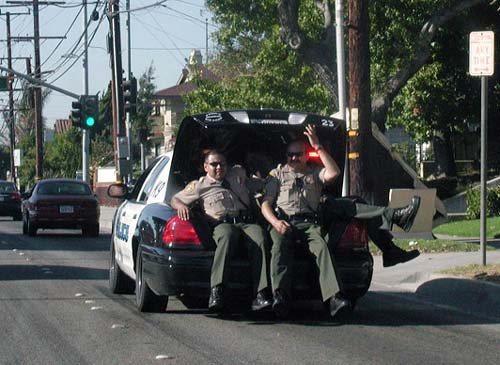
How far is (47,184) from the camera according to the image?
26719 millimetres

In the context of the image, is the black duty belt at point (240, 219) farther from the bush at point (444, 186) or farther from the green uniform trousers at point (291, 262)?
the bush at point (444, 186)

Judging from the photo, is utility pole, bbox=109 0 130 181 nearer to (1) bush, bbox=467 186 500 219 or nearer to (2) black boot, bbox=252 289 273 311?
(1) bush, bbox=467 186 500 219

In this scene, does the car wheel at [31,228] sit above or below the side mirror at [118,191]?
below

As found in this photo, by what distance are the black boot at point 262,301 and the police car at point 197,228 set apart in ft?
0.65

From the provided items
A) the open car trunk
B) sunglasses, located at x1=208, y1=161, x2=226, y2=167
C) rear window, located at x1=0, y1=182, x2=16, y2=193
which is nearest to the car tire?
rear window, located at x1=0, y1=182, x2=16, y2=193

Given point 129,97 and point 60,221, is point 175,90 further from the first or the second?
point 60,221

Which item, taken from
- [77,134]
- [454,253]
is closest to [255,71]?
[454,253]

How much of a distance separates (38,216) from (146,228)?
1525 centimetres

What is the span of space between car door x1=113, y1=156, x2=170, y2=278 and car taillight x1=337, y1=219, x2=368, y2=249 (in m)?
2.25

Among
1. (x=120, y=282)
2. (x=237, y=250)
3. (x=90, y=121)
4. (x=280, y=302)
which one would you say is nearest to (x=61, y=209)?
(x=90, y=121)

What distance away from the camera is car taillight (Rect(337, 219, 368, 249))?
10656 millimetres

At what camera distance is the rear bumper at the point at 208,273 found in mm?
10289

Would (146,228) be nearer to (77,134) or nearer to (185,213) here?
(185,213)

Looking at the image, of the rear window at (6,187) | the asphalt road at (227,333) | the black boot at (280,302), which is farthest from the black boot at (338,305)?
the rear window at (6,187)
